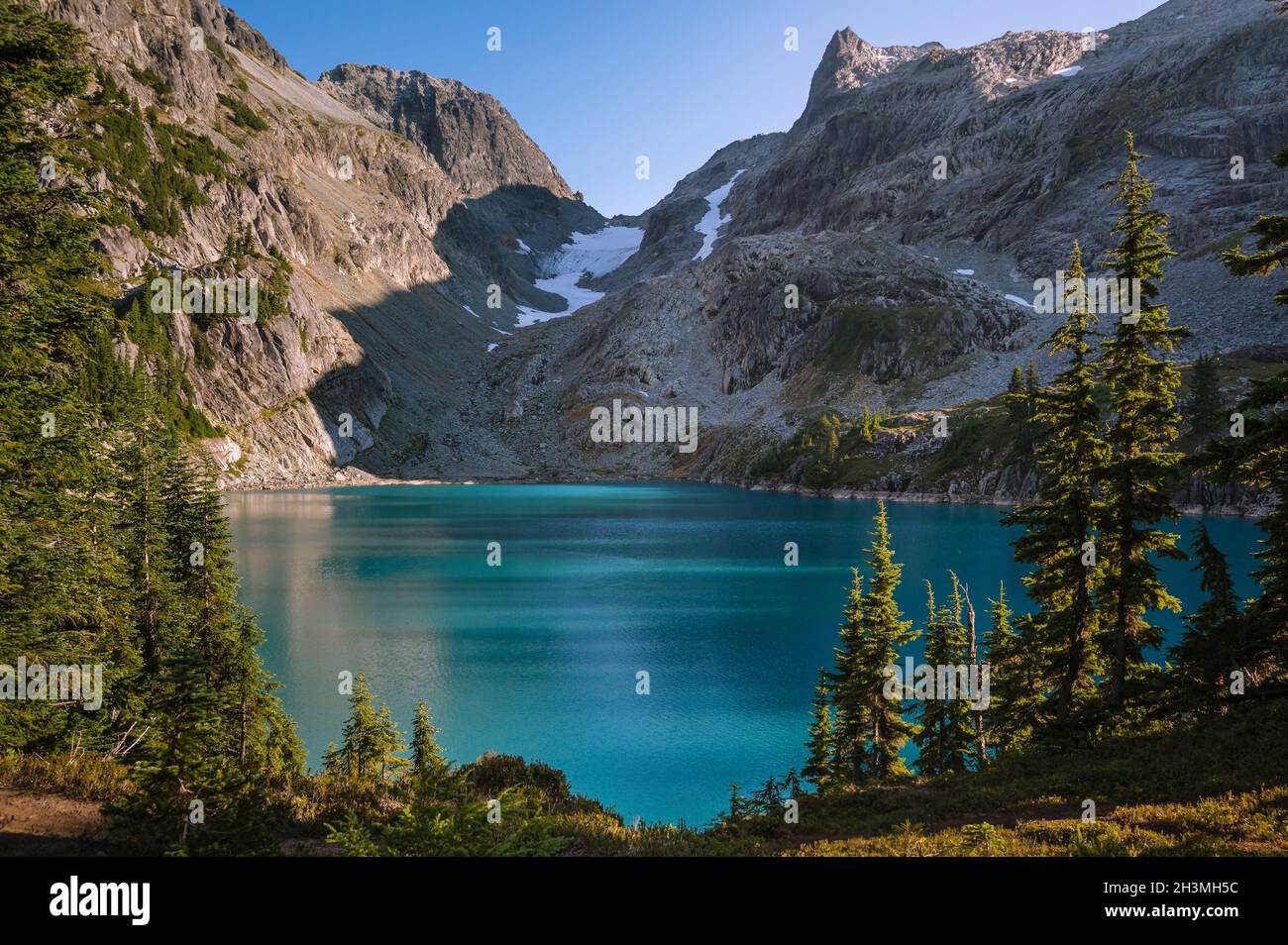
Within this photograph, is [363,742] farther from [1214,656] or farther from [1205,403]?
[1205,403]

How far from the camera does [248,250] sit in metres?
165

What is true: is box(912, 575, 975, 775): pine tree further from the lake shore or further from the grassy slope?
the lake shore

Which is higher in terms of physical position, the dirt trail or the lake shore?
the lake shore

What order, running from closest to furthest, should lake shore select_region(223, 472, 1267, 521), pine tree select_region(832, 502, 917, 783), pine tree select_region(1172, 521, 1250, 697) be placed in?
pine tree select_region(1172, 521, 1250, 697) → pine tree select_region(832, 502, 917, 783) → lake shore select_region(223, 472, 1267, 521)

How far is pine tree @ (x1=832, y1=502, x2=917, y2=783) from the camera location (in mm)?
24391

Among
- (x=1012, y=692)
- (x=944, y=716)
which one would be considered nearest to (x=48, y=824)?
(x=944, y=716)

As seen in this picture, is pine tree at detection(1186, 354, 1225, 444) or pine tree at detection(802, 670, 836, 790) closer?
pine tree at detection(802, 670, 836, 790)

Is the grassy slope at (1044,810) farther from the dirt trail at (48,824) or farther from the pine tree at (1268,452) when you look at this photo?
the pine tree at (1268,452)

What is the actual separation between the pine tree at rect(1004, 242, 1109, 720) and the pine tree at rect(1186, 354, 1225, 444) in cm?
8952

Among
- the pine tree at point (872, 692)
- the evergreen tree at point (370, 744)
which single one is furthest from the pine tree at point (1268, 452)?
the evergreen tree at point (370, 744)

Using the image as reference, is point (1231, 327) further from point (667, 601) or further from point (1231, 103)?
point (667, 601)

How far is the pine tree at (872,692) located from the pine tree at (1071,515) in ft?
14.9

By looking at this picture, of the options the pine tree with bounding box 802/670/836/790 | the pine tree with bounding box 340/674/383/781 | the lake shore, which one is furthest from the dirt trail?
the lake shore

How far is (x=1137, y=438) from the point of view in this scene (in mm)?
20297
